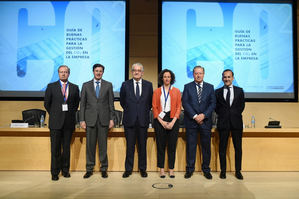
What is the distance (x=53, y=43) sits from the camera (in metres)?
4.75

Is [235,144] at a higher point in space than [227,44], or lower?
lower

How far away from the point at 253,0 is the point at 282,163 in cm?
359

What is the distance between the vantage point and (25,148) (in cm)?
318

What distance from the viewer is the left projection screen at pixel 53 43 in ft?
15.6

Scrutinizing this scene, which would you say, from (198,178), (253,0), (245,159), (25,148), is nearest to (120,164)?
(198,178)

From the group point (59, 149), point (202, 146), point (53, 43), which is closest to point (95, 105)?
point (59, 149)

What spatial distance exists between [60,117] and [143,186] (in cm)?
134

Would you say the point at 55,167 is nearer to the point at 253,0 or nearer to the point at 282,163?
the point at 282,163

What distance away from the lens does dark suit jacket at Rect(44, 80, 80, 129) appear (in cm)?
277

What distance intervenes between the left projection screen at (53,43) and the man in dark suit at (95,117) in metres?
1.87

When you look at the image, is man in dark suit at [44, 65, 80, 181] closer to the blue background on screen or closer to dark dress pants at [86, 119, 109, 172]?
dark dress pants at [86, 119, 109, 172]

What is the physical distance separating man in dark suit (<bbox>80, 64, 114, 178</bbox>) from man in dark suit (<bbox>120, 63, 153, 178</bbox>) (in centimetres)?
24

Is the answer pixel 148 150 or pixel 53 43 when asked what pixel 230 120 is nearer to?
pixel 148 150

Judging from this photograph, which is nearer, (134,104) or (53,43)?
(134,104)
